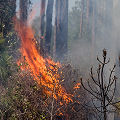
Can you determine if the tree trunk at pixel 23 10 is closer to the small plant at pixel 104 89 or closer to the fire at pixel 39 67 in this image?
the fire at pixel 39 67

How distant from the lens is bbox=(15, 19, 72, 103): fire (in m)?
6.93

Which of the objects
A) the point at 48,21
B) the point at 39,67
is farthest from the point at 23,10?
the point at 39,67

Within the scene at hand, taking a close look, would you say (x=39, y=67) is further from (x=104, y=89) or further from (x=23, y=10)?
(x=23, y=10)

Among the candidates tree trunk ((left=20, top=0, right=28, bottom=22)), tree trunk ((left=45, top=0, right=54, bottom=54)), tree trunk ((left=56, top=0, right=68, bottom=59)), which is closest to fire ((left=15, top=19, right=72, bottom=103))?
tree trunk ((left=20, top=0, right=28, bottom=22))

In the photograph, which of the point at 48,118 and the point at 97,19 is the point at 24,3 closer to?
the point at 48,118

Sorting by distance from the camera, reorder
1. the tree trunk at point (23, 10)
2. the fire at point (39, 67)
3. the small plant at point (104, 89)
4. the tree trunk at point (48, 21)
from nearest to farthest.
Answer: the small plant at point (104, 89) < the fire at point (39, 67) < the tree trunk at point (23, 10) < the tree trunk at point (48, 21)

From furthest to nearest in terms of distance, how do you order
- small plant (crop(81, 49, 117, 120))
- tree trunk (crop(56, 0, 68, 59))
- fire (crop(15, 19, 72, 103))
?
tree trunk (crop(56, 0, 68, 59)) < fire (crop(15, 19, 72, 103)) < small plant (crop(81, 49, 117, 120))

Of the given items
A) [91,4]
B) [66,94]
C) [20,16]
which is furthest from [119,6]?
[91,4]

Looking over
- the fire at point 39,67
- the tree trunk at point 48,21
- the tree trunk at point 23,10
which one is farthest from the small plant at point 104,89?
the tree trunk at point 48,21

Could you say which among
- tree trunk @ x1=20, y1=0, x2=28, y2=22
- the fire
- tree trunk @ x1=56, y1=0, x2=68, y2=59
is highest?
tree trunk @ x1=56, y1=0, x2=68, y2=59

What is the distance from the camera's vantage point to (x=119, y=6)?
743cm

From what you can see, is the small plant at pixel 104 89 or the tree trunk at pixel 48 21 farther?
the tree trunk at pixel 48 21

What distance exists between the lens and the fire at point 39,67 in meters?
6.93

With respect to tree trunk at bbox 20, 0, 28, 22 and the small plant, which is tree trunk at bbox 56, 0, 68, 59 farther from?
the small plant
